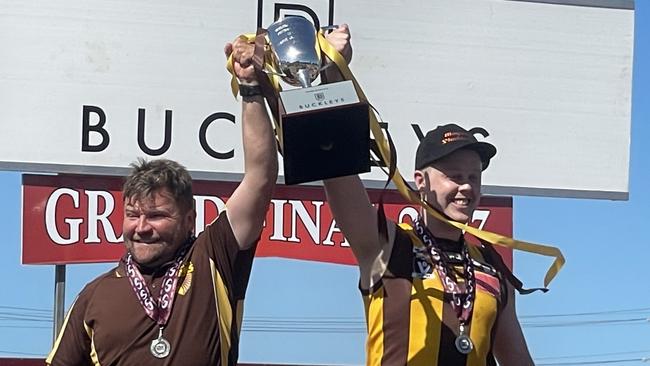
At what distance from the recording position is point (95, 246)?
552 centimetres

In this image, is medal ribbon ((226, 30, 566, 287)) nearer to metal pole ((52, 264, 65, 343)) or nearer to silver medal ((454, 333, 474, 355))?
silver medal ((454, 333, 474, 355))

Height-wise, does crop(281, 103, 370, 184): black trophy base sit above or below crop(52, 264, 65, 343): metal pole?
above

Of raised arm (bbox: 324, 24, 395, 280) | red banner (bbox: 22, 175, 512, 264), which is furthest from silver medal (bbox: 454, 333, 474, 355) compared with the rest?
red banner (bbox: 22, 175, 512, 264)

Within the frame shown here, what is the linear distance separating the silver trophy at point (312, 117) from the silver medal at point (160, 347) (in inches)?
24.1

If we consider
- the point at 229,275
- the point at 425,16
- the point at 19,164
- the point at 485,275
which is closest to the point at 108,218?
the point at 19,164

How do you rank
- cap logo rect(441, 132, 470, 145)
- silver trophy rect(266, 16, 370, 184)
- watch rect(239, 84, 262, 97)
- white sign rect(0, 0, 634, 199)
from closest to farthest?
silver trophy rect(266, 16, 370, 184)
watch rect(239, 84, 262, 97)
cap logo rect(441, 132, 470, 145)
white sign rect(0, 0, 634, 199)

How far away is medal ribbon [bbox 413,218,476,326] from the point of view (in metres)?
3.21

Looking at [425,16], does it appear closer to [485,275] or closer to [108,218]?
[108,218]

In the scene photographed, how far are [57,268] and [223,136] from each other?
41.7 inches

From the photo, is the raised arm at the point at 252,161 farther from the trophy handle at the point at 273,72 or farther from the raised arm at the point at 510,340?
the raised arm at the point at 510,340

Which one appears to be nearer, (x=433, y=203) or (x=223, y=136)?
(x=433, y=203)

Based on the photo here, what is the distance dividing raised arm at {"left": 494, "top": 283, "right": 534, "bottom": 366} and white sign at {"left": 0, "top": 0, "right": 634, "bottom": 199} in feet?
7.50

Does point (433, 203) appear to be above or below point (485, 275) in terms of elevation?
above

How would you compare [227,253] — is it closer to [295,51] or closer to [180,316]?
[180,316]
